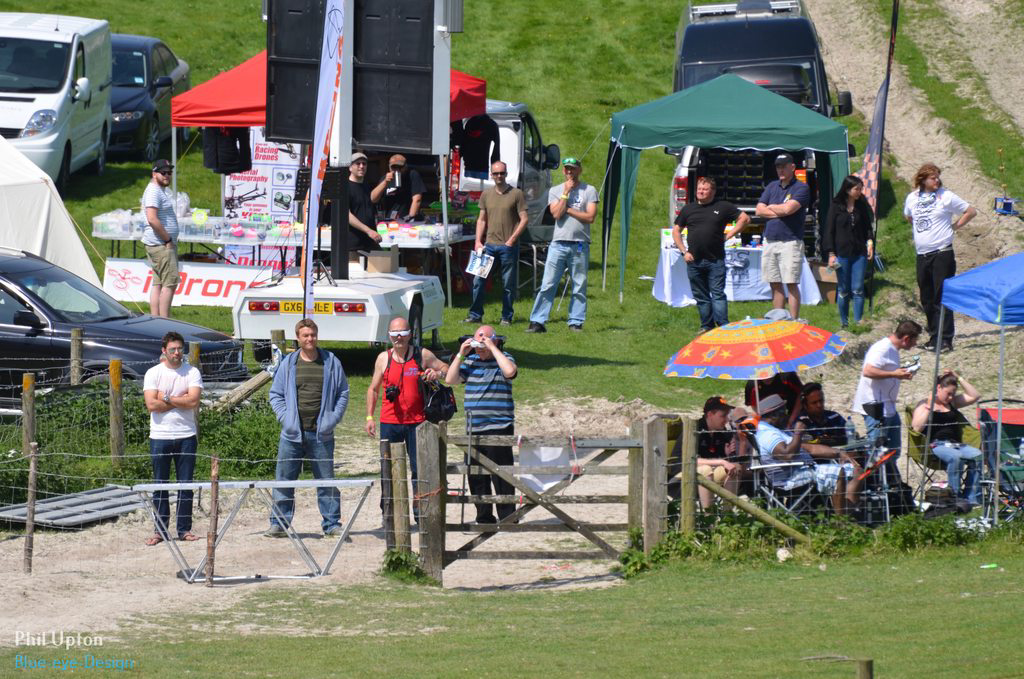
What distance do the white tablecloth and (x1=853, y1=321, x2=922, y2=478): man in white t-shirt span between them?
7510mm

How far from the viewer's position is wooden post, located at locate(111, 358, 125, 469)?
43.5ft

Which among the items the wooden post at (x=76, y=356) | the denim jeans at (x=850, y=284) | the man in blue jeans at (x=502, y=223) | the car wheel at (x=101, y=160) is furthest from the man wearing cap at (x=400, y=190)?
the car wheel at (x=101, y=160)

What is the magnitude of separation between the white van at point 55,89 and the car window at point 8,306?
7855mm

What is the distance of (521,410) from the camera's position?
15.6 metres

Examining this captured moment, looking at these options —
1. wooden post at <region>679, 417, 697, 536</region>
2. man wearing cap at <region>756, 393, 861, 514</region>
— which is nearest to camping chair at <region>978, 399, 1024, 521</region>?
man wearing cap at <region>756, 393, 861, 514</region>

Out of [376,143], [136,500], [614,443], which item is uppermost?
[376,143]

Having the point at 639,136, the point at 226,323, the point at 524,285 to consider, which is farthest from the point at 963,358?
the point at 226,323

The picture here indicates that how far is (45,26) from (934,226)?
14.7 meters

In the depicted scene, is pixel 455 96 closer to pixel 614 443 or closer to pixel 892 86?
pixel 614 443

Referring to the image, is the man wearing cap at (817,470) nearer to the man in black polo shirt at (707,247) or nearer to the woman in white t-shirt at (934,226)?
the woman in white t-shirt at (934,226)

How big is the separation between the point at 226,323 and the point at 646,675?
38.9ft

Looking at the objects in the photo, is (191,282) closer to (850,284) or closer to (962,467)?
(850,284)

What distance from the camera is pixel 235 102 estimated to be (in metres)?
20.6

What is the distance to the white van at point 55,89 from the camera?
22656mm
